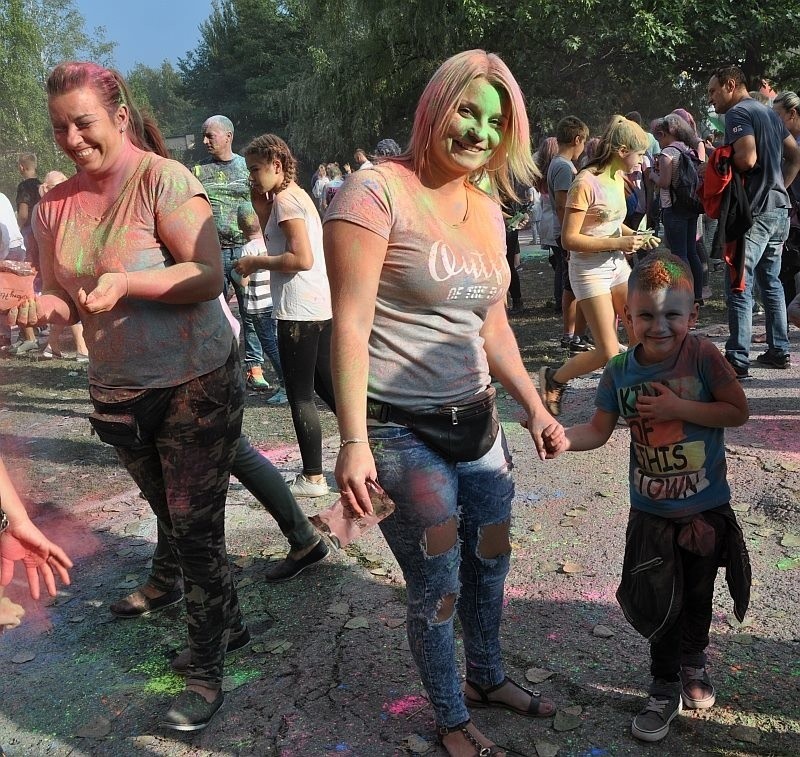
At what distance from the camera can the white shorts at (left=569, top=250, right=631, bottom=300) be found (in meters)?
5.09

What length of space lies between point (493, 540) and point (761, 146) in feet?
15.3

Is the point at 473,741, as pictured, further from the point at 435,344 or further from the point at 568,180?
the point at 568,180

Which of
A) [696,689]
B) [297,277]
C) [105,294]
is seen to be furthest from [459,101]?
[297,277]

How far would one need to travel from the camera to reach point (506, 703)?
2.59 metres

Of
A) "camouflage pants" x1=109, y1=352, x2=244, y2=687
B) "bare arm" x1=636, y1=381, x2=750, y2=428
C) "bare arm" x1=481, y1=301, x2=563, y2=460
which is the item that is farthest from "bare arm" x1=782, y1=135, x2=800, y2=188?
"camouflage pants" x1=109, y1=352, x2=244, y2=687

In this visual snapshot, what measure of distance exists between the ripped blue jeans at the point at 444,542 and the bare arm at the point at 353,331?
0.45 ft

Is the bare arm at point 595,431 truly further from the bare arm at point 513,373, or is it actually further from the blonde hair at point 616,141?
the blonde hair at point 616,141

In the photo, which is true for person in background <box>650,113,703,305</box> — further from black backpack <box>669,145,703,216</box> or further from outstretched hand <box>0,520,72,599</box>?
outstretched hand <box>0,520,72,599</box>

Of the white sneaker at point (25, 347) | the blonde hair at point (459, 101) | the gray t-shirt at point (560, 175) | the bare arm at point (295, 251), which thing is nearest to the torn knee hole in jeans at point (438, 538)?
the blonde hair at point (459, 101)

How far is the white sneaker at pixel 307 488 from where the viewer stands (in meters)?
4.55

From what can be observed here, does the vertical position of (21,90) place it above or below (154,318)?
above

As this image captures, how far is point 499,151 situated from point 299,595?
2150 mm

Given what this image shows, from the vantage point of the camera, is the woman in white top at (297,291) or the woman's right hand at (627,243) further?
the woman's right hand at (627,243)

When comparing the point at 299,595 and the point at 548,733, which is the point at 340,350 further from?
the point at 299,595
